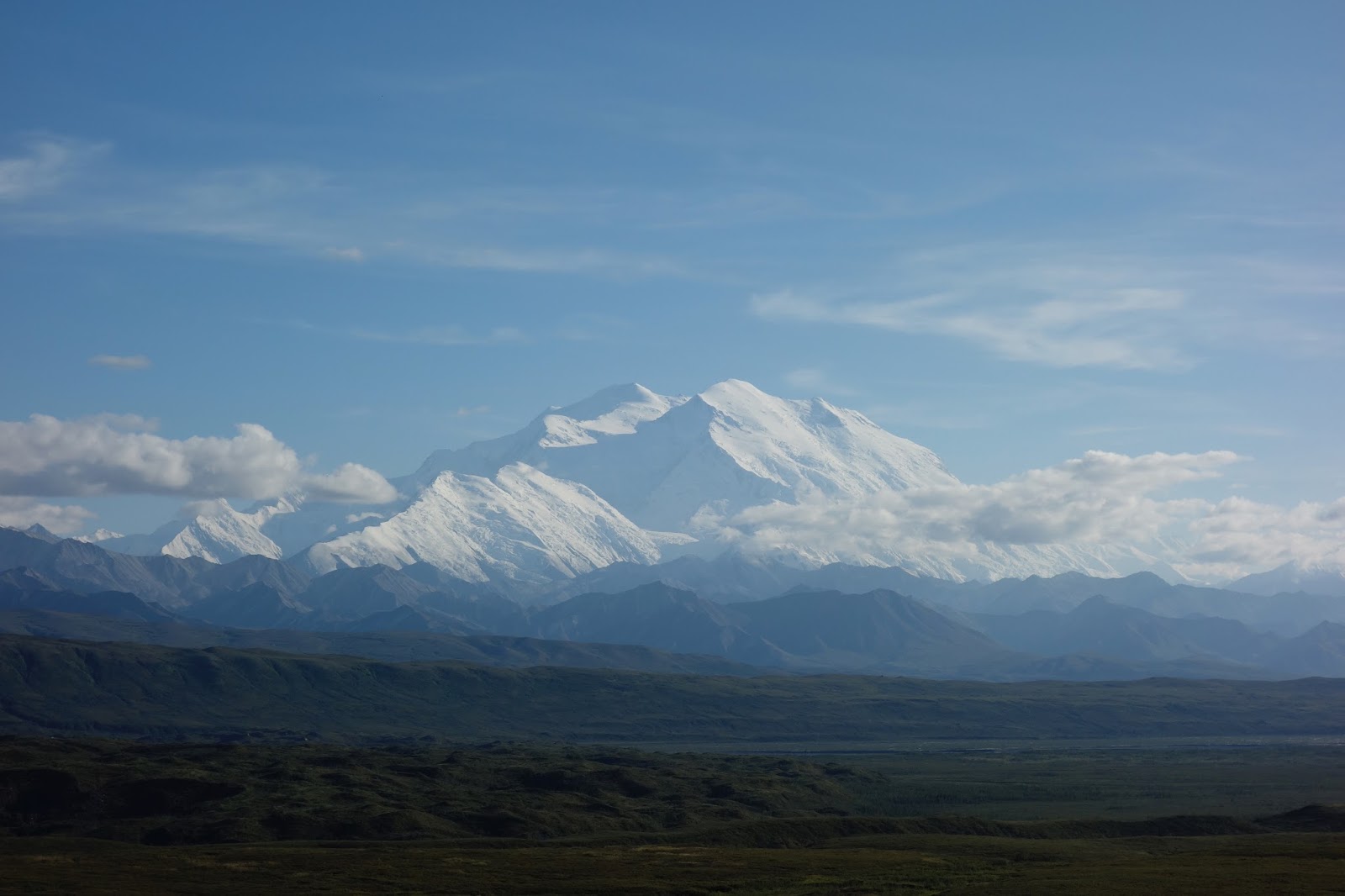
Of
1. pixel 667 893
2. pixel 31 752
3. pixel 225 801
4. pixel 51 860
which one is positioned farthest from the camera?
pixel 31 752

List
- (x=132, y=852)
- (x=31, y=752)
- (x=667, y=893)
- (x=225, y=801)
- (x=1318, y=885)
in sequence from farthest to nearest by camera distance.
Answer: (x=31, y=752) < (x=225, y=801) < (x=132, y=852) < (x=667, y=893) < (x=1318, y=885)

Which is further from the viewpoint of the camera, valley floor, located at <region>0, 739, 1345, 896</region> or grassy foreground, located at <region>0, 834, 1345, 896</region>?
valley floor, located at <region>0, 739, 1345, 896</region>

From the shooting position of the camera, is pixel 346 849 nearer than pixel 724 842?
Yes

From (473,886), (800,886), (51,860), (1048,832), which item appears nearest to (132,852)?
(51,860)

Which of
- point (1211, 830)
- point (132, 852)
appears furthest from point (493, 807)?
point (1211, 830)

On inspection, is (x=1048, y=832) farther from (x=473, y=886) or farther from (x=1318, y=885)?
(x=473, y=886)

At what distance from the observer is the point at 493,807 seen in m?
161

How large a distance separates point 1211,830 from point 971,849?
37718 millimetres

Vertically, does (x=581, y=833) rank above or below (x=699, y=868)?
below

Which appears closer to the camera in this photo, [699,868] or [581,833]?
[699,868]

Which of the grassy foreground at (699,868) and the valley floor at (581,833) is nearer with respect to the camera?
the grassy foreground at (699,868)

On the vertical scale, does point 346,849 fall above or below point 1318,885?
below

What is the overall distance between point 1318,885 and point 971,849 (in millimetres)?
39423

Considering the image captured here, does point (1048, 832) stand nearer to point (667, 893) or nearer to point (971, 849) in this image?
point (971, 849)
